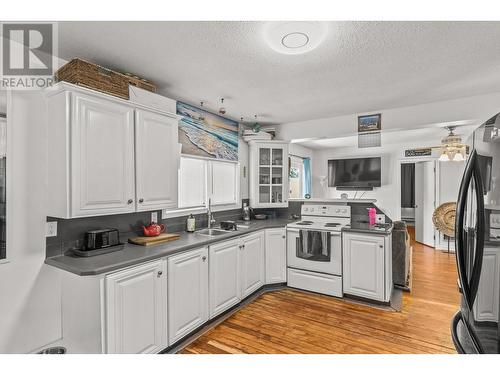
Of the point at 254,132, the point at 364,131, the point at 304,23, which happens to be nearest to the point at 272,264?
the point at 254,132

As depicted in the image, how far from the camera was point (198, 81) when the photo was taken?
2.59 metres

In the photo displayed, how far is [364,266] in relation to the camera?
3053 mm

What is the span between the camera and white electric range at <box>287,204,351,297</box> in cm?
322

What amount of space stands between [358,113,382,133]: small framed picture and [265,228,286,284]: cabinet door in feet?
5.82

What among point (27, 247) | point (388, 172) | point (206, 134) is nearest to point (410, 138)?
point (388, 172)

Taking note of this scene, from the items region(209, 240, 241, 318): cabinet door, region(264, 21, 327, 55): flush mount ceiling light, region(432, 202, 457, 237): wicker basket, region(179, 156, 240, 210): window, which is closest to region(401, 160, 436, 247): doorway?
region(432, 202, 457, 237): wicker basket

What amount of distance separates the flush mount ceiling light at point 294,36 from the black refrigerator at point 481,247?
1124mm

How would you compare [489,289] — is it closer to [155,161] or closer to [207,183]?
[155,161]

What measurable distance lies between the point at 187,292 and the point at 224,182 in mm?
1835

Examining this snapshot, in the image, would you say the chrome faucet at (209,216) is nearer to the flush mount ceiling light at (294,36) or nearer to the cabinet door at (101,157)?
the cabinet door at (101,157)

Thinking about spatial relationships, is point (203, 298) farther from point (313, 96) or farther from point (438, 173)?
point (438, 173)

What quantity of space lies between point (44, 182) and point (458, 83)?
376 cm

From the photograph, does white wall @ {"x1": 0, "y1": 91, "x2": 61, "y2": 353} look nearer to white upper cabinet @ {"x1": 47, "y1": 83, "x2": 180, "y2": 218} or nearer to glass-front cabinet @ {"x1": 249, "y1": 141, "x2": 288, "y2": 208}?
white upper cabinet @ {"x1": 47, "y1": 83, "x2": 180, "y2": 218}

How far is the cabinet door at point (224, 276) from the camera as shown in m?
2.56
